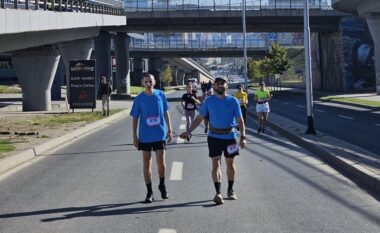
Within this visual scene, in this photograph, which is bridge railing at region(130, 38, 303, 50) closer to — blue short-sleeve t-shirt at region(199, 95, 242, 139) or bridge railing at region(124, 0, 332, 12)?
bridge railing at region(124, 0, 332, 12)

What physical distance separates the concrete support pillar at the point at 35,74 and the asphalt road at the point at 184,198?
21.1 m

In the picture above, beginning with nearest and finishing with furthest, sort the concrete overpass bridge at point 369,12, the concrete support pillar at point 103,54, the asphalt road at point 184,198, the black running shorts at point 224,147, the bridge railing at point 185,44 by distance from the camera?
the asphalt road at point 184,198 → the black running shorts at point 224,147 → the concrete overpass bridge at point 369,12 → the concrete support pillar at point 103,54 → the bridge railing at point 185,44

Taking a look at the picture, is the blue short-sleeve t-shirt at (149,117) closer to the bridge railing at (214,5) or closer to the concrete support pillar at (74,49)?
the concrete support pillar at (74,49)

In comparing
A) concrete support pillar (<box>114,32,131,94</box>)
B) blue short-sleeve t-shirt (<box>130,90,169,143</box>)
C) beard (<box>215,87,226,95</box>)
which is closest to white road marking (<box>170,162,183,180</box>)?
blue short-sleeve t-shirt (<box>130,90,169,143</box>)

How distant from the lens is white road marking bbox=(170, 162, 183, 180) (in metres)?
10.5

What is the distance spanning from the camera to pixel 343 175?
34.4ft

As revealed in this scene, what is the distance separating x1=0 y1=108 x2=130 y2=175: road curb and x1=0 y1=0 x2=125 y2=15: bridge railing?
→ 5075mm

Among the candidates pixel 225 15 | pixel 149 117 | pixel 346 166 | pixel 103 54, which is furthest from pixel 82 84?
pixel 103 54

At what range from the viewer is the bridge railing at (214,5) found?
51.9m

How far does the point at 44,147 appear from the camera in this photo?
A: 1527cm

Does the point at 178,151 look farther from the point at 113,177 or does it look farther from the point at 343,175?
the point at 343,175

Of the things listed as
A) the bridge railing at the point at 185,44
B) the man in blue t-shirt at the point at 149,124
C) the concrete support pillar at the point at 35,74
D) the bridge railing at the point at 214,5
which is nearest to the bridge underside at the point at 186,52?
the bridge railing at the point at 185,44

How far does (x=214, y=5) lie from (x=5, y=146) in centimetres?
4040

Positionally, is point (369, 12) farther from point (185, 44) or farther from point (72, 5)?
point (185, 44)
